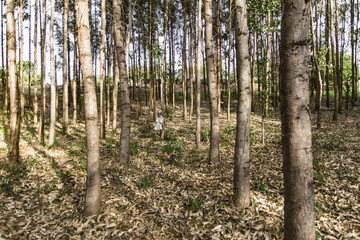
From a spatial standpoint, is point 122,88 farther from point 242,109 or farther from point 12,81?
point 242,109

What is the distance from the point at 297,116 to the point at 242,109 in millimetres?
2312

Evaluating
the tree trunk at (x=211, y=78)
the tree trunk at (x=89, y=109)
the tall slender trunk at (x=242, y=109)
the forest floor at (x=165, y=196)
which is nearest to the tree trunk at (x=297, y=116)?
the forest floor at (x=165, y=196)

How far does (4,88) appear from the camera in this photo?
1499cm

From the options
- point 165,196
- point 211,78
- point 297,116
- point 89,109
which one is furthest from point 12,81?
point 297,116

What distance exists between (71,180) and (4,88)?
1393 cm

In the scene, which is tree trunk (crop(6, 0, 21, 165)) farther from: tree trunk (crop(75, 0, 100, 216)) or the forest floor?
tree trunk (crop(75, 0, 100, 216))

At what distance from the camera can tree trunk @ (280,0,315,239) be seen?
188 centimetres

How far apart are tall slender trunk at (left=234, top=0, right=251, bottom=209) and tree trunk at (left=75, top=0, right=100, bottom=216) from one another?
295cm

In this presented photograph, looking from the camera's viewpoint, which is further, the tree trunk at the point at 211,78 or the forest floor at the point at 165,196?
the tree trunk at the point at 211,78

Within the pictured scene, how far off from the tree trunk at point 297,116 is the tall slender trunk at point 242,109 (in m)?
2.21

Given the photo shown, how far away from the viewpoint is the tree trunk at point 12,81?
6211mm

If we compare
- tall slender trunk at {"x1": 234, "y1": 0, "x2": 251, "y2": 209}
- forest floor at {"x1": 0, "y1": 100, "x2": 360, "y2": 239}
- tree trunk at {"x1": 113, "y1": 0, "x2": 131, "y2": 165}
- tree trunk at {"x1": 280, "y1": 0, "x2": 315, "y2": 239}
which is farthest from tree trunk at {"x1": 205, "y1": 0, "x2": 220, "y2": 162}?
tree trunk at {"x1": 280, "y1": 0, "x2": 315, "y2": 239}

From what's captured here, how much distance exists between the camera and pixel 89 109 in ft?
13.4

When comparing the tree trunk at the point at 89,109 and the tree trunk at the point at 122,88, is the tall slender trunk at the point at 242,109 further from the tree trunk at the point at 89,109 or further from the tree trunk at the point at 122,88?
the tree trunk at the point at 122,88
